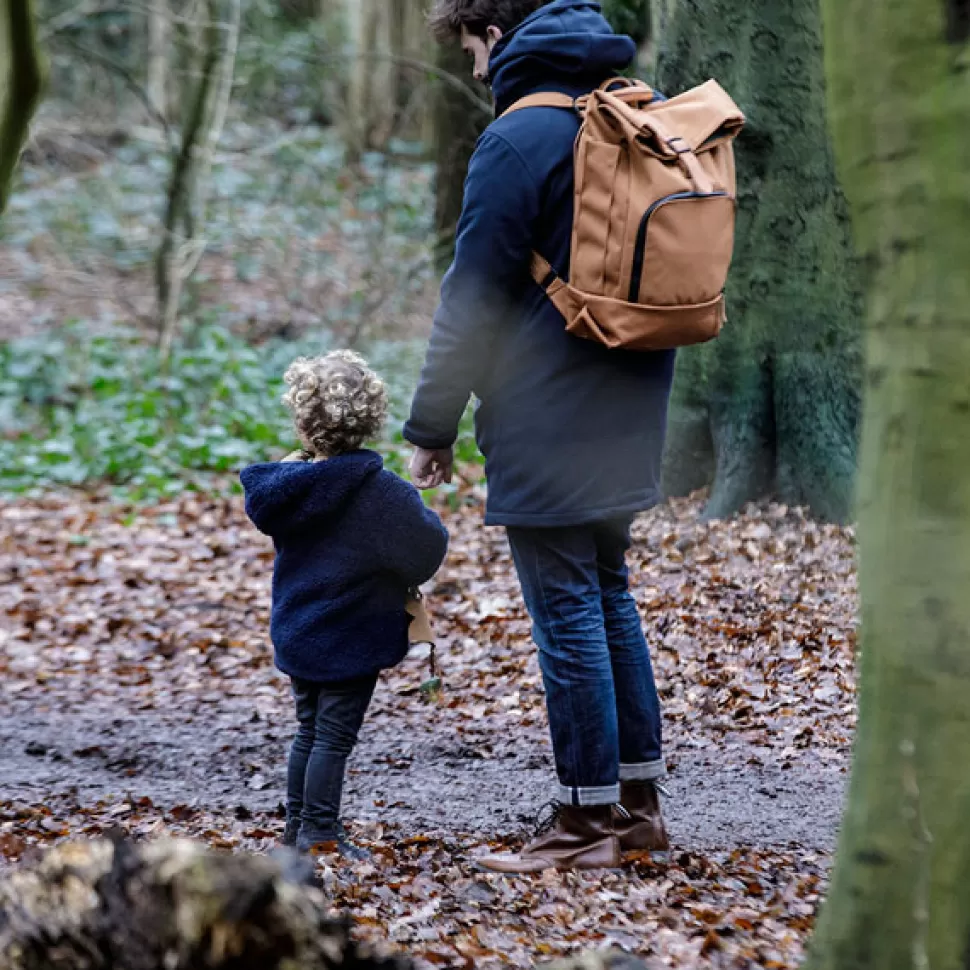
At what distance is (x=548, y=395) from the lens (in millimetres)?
3629

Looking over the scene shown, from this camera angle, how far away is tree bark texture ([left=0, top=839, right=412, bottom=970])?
204 cm

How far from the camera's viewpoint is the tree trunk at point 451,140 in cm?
1168

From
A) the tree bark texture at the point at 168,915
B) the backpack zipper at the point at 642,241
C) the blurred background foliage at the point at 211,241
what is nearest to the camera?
the tree bark texture at the point at 168,915

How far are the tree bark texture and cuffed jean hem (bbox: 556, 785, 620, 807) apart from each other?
1.58 m

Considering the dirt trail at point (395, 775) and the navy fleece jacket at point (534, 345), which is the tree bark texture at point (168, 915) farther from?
the dirt trail at point (395, 775)

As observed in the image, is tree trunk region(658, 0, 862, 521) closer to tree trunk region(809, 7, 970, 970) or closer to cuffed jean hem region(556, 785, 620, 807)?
cuffed jean hem region(556, 785, 620, 807)

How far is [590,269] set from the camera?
3494 mm

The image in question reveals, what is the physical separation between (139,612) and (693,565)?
11.0 ft

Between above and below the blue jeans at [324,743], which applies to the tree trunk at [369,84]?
above

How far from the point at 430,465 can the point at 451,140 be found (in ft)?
30.0

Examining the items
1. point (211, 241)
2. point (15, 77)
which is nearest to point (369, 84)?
point (211, 241)

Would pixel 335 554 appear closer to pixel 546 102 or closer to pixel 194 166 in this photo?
pixel 546 102

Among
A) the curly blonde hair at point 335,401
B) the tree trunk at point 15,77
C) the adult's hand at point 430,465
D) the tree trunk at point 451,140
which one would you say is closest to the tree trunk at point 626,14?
the tree trunk at point 451,140

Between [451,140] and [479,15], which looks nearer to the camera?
[479,15]
